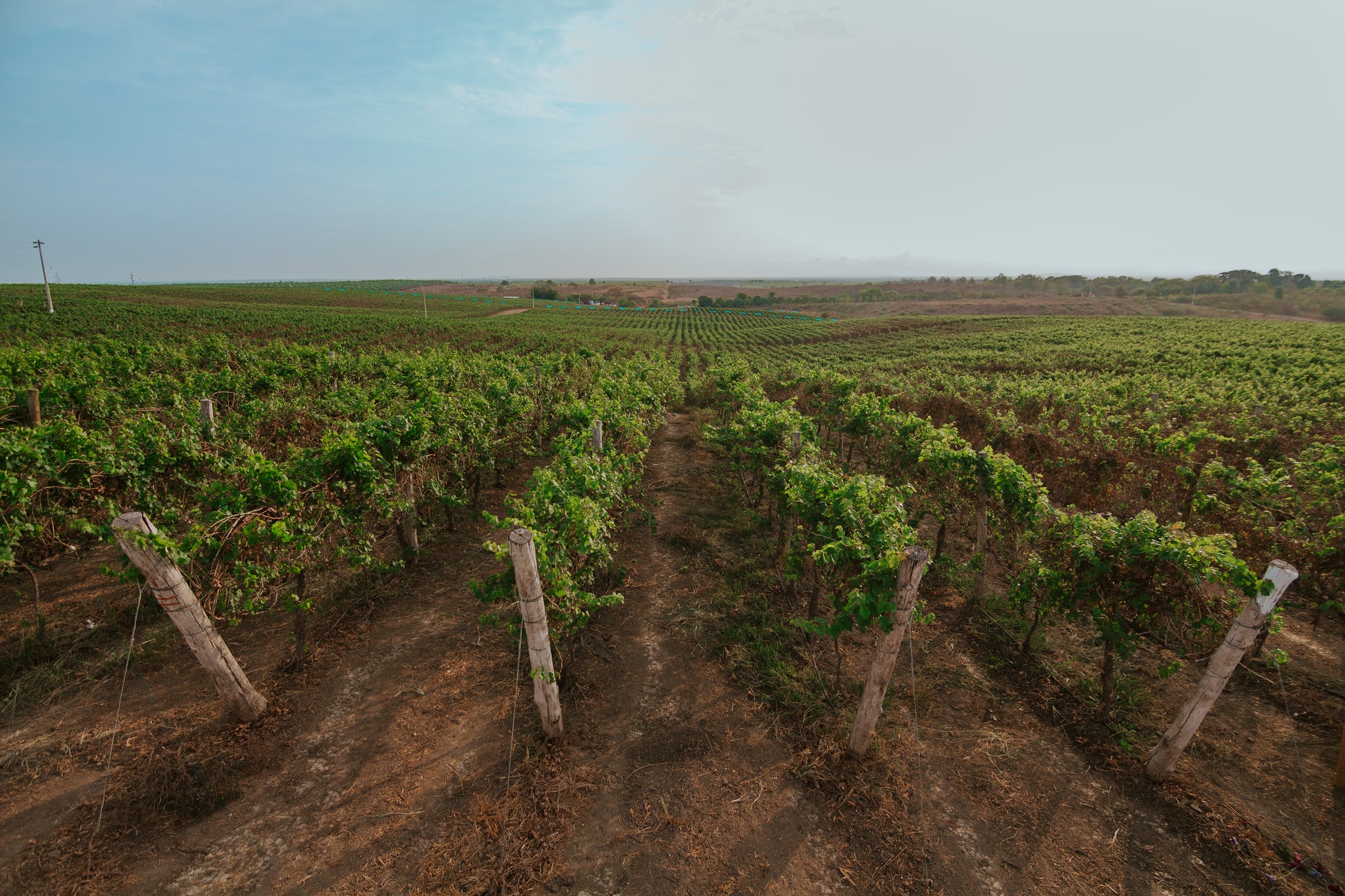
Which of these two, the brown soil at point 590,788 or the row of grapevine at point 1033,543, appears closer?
the brown soil at point 590,788

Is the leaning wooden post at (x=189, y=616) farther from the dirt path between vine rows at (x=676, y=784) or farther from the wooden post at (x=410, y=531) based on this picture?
the dirt path between vine rows at (x=676, y=784)

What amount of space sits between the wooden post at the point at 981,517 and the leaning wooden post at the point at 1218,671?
2747 mm

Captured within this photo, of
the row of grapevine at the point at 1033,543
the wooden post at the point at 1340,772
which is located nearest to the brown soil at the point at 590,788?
the wooden post at the point at 1340,772

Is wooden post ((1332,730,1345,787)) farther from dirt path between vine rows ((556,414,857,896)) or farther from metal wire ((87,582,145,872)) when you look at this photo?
metal wire ((87,582,145,872))

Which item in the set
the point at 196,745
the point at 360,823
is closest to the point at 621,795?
the point at 360,823

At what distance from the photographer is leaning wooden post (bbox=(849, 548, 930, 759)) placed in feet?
14.9

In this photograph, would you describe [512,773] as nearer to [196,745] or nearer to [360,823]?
[360,823]

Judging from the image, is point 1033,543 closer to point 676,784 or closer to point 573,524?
point 676,784

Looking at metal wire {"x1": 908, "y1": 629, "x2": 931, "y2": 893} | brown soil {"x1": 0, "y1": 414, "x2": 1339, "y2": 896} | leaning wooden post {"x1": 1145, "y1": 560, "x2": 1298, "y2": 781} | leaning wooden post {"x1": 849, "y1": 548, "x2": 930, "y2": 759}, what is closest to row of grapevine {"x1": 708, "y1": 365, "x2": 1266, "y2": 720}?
leaning wooden post {"x1": 1145, "y1": 560, "x2": 1298, "y2": 781}

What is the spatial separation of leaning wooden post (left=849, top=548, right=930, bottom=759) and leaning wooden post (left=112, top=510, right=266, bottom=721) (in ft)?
21.3

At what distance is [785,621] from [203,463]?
9175 mm

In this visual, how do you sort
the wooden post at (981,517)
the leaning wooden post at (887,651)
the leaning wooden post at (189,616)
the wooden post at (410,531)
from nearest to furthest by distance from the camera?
1. the leaning wooden post at (189,616)
2. the leaning wooden post at (887,651)
3. the wooden post at (981,517)
4. the wooden post at (410,531)

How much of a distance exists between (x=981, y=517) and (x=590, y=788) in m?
6.72

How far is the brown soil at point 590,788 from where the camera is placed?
4102mm
